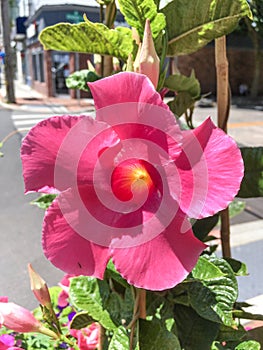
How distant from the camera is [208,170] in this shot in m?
0.32

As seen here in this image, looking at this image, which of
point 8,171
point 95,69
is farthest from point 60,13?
point 95,69

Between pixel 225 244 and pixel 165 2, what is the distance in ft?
1.08

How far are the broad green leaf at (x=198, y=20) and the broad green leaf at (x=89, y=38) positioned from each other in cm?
5

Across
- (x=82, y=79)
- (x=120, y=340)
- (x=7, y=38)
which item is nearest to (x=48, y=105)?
(x=7, y=38)

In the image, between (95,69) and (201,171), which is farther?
(95,69)

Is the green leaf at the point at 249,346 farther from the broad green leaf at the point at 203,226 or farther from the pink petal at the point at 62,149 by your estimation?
the pink petal at the point at 62,149

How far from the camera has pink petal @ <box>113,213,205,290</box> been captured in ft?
1.06

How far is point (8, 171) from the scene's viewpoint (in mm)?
4090

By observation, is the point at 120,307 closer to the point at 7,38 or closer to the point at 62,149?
Answer: the point at 62,149

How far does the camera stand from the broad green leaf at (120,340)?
0.46 meters

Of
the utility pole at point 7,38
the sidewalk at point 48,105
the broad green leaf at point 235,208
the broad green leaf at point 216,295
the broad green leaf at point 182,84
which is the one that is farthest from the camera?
the sidewalk at point 48,105

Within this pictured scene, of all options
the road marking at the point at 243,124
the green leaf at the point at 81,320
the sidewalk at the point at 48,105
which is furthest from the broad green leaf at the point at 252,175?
the sidewalk at the point at 48,105

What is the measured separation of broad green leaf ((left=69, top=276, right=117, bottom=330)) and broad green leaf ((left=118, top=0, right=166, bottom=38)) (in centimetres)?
33

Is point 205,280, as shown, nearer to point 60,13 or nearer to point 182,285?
point 182,285
